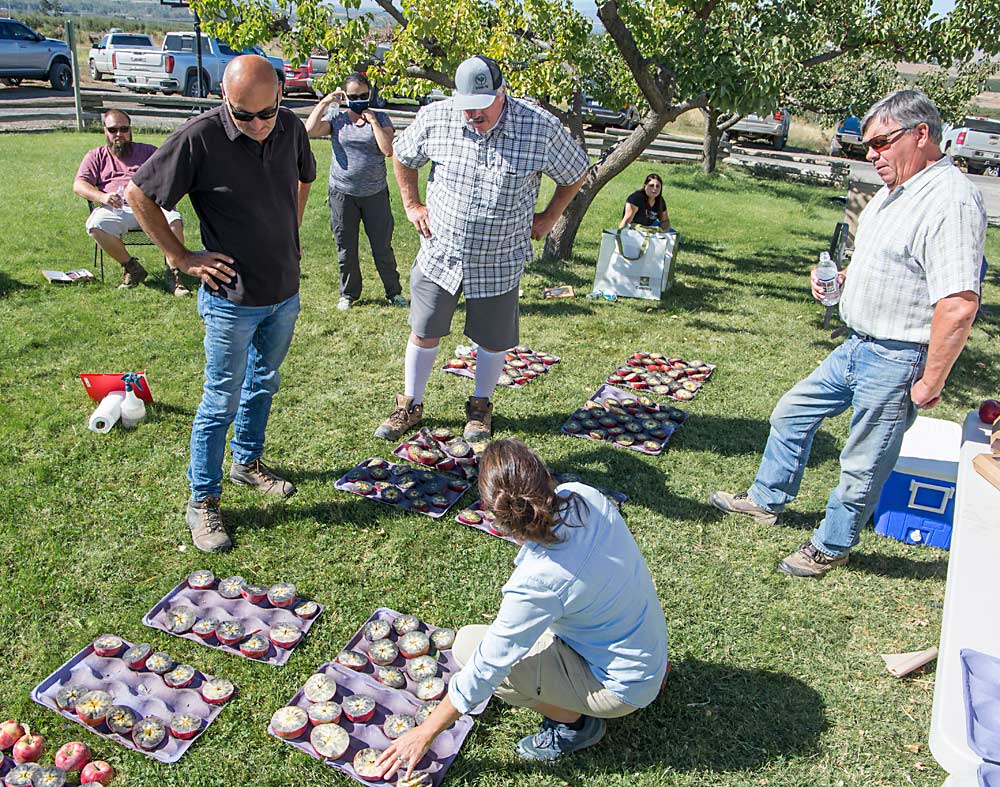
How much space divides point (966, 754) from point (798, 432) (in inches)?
85.3

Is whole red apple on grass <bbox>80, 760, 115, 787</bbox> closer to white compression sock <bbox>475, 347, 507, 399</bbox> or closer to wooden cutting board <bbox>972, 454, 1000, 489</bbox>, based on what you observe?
white compression sock <bbox>475, 347, 507, 399</bbox>

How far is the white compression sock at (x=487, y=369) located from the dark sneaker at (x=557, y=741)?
2.22m

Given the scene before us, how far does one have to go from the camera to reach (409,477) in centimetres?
414

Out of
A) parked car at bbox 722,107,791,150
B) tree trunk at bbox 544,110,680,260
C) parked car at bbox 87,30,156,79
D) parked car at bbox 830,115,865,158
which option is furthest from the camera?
parked car at bbox 830,115,865,158

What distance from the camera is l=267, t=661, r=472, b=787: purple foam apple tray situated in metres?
2.58

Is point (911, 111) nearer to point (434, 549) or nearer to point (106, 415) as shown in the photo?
point (434, 549)

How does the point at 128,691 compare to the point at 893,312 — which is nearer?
the point at 128,691

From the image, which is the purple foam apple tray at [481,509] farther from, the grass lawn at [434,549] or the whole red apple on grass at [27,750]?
the whole red apple on grass at [27,750]

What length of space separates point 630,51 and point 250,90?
5.03 m

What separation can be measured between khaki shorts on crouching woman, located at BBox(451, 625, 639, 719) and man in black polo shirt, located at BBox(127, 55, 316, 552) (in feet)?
5.31

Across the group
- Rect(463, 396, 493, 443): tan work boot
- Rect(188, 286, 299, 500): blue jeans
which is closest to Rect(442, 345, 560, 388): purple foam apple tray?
Rect(463, 396, 493, 443): tan work boot

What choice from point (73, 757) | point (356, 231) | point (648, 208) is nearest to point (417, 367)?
point (356, 231)

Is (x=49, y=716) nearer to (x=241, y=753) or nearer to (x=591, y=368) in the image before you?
(x=241, y=753)

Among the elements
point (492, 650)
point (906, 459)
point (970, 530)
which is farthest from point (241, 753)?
point (906, 459)
